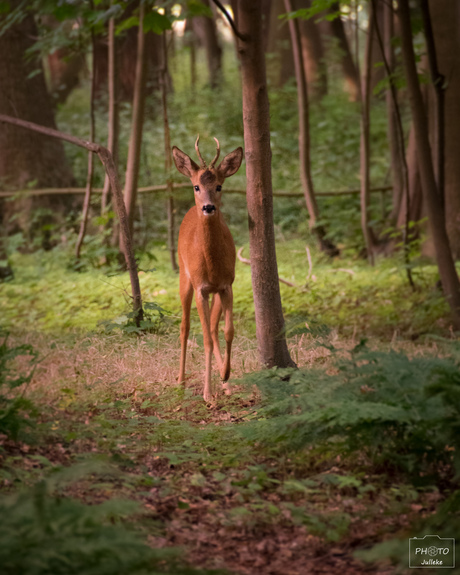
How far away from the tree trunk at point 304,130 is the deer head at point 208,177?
522 centimetres

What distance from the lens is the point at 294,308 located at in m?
8.58

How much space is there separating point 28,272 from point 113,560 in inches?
362

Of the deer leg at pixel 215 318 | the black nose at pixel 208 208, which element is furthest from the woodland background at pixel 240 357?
the black nose at pixel 208 208

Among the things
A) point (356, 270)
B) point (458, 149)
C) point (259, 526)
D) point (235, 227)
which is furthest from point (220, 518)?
point (235, 227)

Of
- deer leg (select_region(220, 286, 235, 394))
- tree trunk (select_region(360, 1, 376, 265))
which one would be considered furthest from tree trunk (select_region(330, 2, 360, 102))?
deer leg (select_region(220, 286, 235, 394))

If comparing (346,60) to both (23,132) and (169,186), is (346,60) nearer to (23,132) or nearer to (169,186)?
(23,132)

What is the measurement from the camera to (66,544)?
88.6 inches

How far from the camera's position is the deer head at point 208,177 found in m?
5.00

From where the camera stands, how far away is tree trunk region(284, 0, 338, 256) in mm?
9953

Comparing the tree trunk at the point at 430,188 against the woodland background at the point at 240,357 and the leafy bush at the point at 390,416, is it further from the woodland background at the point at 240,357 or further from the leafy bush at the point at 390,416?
the leafy bush at the point at 390,416

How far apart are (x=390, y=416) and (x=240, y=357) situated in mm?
3006

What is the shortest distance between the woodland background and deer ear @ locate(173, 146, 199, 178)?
0.50 m

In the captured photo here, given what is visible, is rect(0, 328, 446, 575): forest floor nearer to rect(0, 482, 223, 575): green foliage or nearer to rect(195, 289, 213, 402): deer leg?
rect(195, 289, 213, 402): deer leg

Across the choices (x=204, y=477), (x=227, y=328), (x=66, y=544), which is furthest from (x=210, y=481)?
(x=227, y=328)
